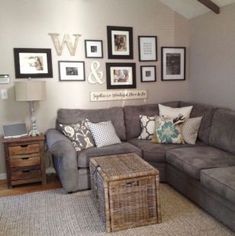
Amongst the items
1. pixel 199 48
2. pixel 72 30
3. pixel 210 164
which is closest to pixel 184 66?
pixel 199 48

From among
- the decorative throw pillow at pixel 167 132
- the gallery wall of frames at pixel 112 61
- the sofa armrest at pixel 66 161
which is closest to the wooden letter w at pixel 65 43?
the gallery wall of frames at pixel 112 61

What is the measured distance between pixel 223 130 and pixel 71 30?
2.34 meters

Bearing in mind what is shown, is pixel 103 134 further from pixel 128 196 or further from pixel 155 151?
pixel 128 196

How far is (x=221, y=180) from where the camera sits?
235 cm

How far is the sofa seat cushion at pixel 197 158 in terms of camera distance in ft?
9.00

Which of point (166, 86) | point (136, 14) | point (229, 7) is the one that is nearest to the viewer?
point (229, 7)

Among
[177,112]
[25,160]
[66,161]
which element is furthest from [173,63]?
[25,160]

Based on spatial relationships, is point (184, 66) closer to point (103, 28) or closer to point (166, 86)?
point (166, 86)

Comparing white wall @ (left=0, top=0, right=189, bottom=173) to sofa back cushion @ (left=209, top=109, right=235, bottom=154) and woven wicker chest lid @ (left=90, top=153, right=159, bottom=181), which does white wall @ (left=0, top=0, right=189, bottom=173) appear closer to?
sofa back cushion @ (left=209, top=109, right=235, bottom=154)

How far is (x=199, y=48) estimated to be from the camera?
420 centimetres

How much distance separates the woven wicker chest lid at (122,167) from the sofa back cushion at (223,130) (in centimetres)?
104

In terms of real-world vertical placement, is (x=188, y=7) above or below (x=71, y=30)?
above

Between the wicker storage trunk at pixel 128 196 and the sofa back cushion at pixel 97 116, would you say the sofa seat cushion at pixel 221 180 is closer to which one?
the wicker storage trunk at pixel 128 196

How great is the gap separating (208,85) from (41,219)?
282cm
